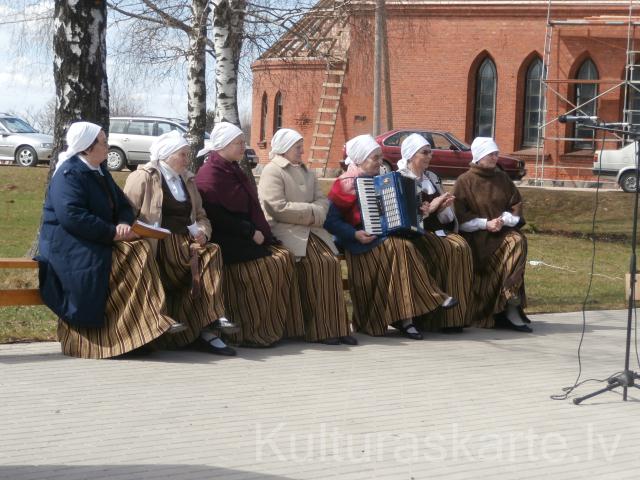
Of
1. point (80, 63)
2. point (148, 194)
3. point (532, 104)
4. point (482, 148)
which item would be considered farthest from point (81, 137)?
point (532, 104)

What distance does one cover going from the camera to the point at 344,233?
407 inches

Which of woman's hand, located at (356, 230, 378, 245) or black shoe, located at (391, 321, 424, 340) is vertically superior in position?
woman's hand, located at (356, 230, 378, 245)

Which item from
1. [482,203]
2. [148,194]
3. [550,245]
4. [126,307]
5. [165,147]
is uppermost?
[165,147]

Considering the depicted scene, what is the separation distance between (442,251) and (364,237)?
0.85 metres

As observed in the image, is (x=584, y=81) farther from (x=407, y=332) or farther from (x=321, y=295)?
(x=321, y=295)

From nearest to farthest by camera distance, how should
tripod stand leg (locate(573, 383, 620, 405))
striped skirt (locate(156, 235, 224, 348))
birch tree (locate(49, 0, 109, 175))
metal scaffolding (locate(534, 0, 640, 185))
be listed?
tripod stand leg (locate(573, 383, 620, 405)) < striped skirt (locate(156, 235, 224, 348)) < birch tree (locate(49, 0, 109, 175)) < metal scaffolding (locate(534, 0, 640, 185))

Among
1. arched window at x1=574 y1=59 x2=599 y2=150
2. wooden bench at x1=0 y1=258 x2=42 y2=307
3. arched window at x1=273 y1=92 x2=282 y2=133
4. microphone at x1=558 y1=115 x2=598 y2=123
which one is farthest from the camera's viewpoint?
arched window at x1=273 y1=92 x2=282 y2=133

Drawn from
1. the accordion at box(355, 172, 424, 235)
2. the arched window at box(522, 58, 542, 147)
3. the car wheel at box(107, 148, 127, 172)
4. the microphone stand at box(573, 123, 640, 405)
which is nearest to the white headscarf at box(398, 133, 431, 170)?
the accordion at box(355, 172, 424, 235)

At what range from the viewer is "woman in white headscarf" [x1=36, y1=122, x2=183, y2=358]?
28.2ft

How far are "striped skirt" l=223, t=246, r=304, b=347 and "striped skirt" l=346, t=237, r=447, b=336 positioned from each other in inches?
37.5

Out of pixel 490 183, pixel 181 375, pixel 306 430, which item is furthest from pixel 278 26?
pixel 306 430

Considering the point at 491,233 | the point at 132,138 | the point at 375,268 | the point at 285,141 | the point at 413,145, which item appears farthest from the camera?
the point at 132,138

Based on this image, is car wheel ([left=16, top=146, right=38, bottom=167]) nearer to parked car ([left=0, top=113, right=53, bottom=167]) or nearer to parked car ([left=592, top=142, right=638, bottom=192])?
parked car ([left=0, top=113, right=53, bottom=167])

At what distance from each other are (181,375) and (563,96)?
31097 millimetres
